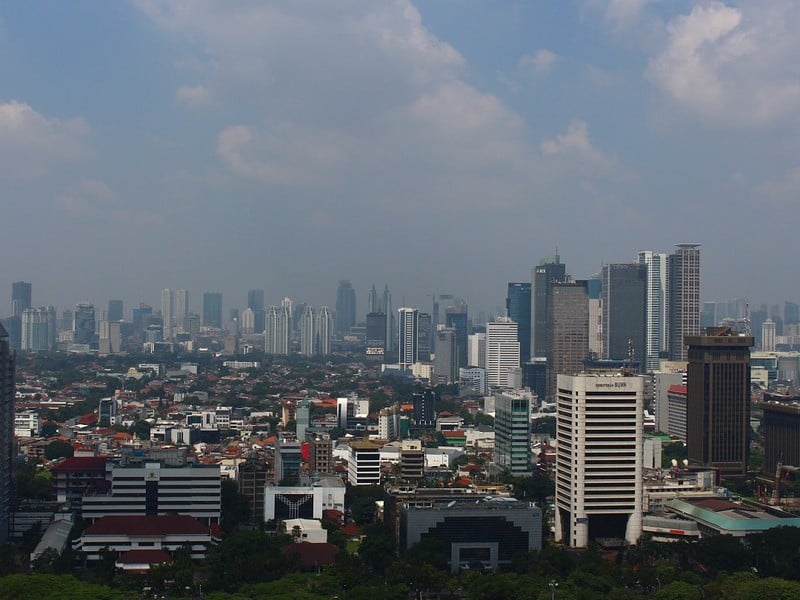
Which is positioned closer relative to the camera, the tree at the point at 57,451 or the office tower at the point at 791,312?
the tree at the point at 57,451

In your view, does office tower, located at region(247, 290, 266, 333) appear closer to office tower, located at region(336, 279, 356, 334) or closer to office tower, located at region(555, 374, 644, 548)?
office tower, located at region(336, 279, 356, 334)

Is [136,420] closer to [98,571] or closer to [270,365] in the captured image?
[98,571]

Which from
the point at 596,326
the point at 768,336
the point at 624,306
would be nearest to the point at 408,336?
the point at 596,326

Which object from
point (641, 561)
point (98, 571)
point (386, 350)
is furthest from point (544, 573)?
point (386, 350)

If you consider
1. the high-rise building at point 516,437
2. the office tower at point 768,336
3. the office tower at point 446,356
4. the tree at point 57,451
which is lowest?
the tree at point 57,451

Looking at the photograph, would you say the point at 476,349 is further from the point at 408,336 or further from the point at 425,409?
the point at 425,409

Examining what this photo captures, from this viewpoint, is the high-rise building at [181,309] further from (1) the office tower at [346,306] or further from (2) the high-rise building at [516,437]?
(2) the high-rise building at [516,437]

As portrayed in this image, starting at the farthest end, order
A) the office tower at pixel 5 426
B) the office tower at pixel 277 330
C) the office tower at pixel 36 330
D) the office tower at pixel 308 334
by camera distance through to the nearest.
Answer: the office tower at pixel 308 334 < the office tower at pixel 277 330 < the office tower at pixel 36 330 < the office tower at pixel 5 426

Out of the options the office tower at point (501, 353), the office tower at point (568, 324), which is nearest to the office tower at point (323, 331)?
the office tower at point (501, 353)
